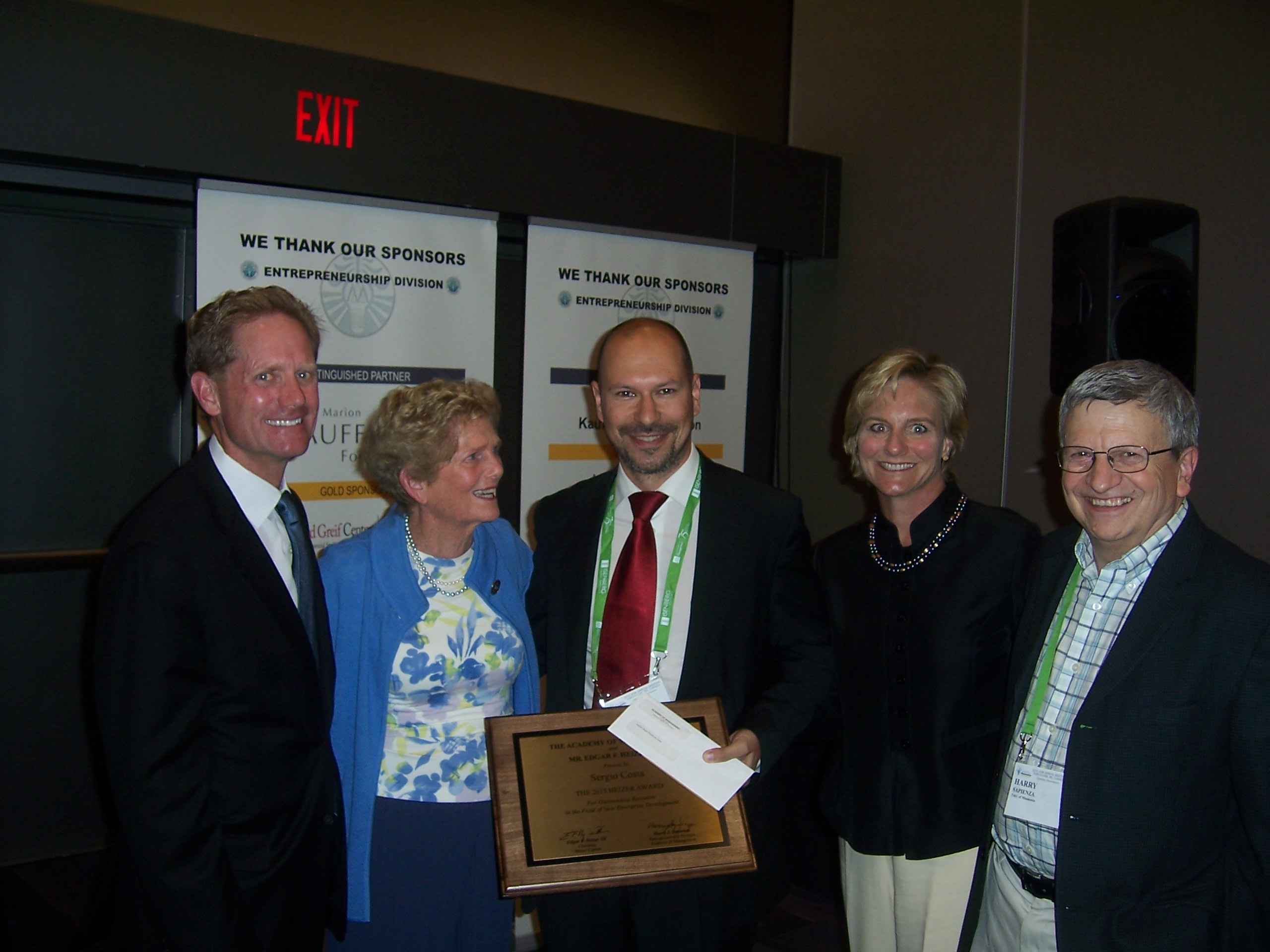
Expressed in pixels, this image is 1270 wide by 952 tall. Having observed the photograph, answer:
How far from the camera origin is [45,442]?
12.4ft

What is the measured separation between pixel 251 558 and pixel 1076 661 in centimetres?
167

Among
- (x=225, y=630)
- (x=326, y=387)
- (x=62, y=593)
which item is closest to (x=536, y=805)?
(x=225, y=630)

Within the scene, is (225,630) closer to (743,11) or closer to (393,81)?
(393,81)

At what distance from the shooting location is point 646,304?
177 inches

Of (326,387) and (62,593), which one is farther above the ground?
(326,387)

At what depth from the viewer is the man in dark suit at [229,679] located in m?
1.63

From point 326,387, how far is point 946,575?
265 centimetres

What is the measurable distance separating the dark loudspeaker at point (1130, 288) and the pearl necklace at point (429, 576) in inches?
74.2

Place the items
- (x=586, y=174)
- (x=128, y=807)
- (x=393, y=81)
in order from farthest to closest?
(x=586, y=174) → (x=393, y=81) → (x=128, y=807)

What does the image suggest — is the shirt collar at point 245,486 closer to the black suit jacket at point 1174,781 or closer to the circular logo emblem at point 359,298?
the black suit jacket at point 1174,781

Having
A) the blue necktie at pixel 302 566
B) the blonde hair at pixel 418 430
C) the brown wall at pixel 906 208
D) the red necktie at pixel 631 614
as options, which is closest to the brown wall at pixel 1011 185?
the brown wall at pixel 906 208


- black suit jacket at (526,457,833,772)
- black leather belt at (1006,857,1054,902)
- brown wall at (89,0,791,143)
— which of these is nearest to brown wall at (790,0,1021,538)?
Result: brown wall at (89,0,791,143)

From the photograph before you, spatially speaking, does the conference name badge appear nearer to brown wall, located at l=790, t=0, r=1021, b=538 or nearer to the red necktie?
the red necktie

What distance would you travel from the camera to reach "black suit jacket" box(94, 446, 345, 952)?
1628 mm
